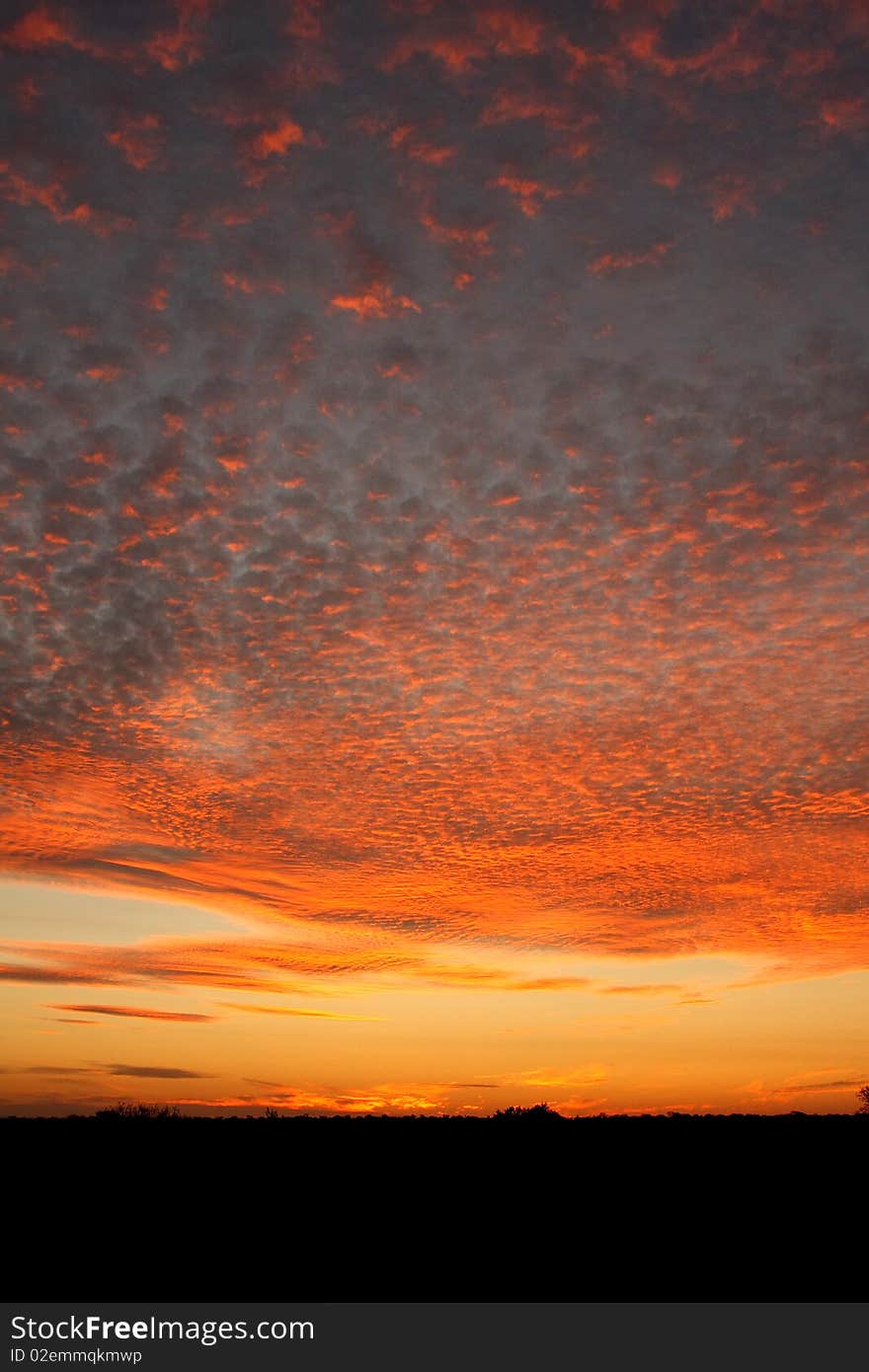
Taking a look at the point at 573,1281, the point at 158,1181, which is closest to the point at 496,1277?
the point at 573,1281

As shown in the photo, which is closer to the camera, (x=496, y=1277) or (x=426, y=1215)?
(x=496, y=1277)

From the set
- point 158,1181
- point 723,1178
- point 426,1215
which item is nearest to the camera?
point 426,1215

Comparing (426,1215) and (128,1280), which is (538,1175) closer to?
(426,1215)

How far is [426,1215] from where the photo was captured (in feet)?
78.0

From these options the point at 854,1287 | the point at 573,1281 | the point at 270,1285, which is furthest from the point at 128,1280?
the point at 854,1287

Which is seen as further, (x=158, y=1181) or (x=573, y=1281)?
(x=158, y=1181)

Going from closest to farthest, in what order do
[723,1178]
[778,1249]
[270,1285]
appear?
[270,1285]
[778,1249]
[723,1178]
